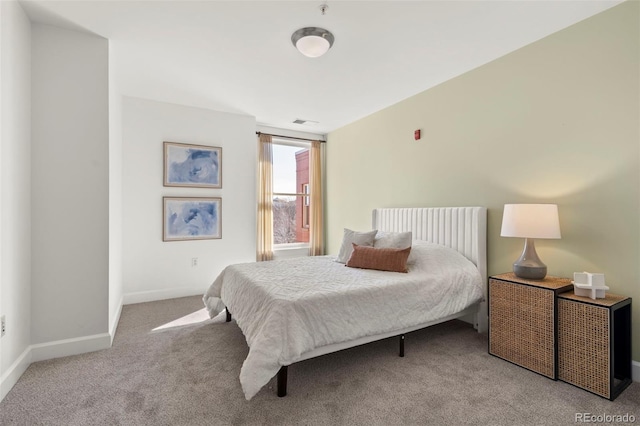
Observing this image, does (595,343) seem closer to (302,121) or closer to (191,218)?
(302,121)

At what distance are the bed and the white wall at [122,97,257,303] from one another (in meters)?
1.26

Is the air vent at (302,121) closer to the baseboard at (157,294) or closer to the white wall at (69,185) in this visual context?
the white wall at (69,185)

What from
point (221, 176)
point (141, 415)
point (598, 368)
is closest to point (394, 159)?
point (221, 176)

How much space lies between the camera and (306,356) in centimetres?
200

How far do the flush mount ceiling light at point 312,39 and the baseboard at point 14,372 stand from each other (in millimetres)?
3067

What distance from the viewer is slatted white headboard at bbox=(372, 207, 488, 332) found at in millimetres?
2951

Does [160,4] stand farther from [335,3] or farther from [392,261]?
[392,261]

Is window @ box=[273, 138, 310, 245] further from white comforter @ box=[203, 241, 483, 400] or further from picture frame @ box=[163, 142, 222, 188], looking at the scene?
white comforter @ box=[203, 241, 483, 400]

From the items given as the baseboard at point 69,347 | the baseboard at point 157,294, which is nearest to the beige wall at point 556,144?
the baseboard at point 157,294

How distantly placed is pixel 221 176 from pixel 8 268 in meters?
2.72

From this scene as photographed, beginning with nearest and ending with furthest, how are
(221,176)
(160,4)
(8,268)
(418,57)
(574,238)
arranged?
(8,268)
(160,4)
(574,238)
(418,57)
(221,176)

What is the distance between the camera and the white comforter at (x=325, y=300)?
1.87 m

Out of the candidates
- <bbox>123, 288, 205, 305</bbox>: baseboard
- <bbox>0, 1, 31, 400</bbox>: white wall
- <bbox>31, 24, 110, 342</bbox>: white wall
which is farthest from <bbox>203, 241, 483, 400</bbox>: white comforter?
<bbox>0, 1, 31, 400</bbox>: white wall

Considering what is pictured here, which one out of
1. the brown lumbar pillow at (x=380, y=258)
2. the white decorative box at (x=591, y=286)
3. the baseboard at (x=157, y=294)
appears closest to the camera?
the white decorative box at (x=591, y=286)
